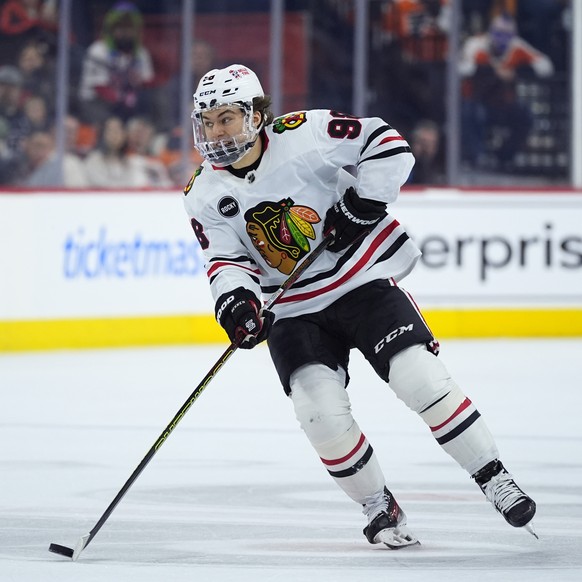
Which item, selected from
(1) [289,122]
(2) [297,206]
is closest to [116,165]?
(1) [289,122]

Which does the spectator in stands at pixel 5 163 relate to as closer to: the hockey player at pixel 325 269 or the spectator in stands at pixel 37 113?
the spectator in stands at pixel 37 113

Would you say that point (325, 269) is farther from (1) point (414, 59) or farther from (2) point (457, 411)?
(1) point (414, 59)

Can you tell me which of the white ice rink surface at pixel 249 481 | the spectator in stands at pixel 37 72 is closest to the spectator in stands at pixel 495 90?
the white ice rink surface at pixel 249 481

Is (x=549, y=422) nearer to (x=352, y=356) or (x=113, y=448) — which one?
(x=113, y=448)

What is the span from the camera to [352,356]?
660 centimetres

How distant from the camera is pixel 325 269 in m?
3.02

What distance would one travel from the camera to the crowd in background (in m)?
7.41

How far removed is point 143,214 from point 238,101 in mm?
4173

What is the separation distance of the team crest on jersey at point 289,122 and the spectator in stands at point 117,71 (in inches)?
180

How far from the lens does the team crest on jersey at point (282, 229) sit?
117 inches

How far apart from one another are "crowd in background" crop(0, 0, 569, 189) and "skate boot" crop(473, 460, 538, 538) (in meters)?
4.86

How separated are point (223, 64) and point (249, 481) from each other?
14.4 ft

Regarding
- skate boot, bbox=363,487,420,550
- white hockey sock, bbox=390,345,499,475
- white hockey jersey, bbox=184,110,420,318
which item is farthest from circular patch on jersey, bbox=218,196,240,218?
skate boot, bbox=363,487,420,550

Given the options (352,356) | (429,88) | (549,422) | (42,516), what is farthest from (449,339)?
(42,516)
